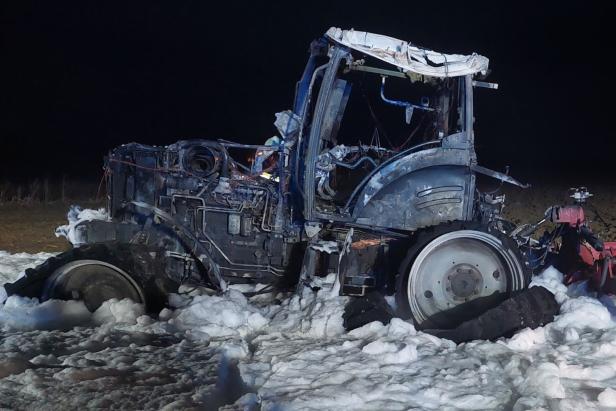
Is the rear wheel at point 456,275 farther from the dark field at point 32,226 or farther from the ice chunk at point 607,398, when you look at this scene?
the dark field at point 32,226

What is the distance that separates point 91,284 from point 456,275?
362 cm

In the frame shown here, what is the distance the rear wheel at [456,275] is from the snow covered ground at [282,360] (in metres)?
0.53

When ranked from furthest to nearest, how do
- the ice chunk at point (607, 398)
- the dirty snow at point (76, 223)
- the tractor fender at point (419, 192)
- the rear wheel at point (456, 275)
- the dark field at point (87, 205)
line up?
the dark field at point (87, 205) → the dirty snow at point (76, 223) → the tractor fender at point (419, 192) → the rear wheel at point (456, 275) → the ice chunk at point (607, 398)

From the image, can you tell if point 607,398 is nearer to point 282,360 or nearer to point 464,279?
point 464,279

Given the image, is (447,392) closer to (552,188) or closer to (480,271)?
(480,271)

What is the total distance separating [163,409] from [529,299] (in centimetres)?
355

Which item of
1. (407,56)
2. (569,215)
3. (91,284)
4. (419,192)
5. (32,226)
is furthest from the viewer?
(32,226)

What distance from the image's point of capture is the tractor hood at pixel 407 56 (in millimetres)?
6699

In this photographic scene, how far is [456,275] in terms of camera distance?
6746 mm

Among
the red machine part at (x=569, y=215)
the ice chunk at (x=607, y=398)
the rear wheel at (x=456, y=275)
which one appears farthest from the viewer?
the red machine part at (x=569, y=215)

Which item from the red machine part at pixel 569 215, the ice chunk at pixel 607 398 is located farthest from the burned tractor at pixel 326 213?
the ice chunk at pixel 607 398

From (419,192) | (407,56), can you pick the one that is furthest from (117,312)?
(407,56)

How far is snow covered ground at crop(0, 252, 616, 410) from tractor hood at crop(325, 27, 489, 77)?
237 centimetres

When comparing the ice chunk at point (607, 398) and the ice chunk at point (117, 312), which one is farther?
the ice chunk at point (117, 312)
